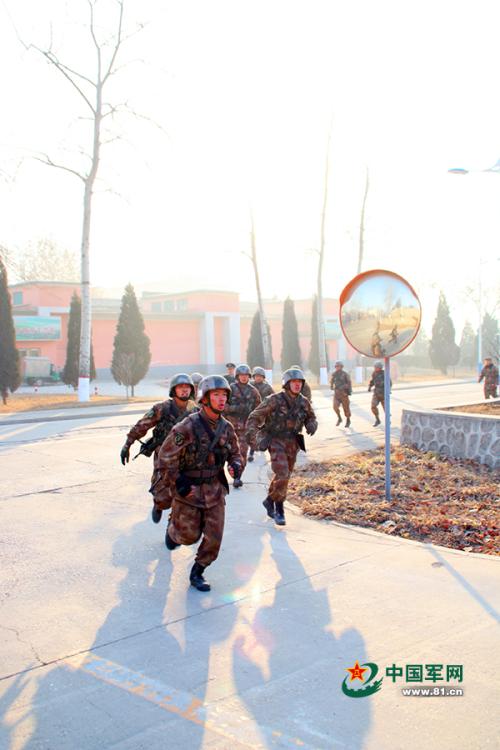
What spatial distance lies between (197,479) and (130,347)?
89.4 feet

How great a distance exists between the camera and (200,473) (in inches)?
228

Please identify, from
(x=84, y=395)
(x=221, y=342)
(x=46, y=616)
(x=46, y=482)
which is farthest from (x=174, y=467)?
(x=221, y=342)

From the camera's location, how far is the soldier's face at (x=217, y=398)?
19.0 feet

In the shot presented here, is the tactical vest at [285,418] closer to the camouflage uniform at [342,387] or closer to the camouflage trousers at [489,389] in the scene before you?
the camouflage uniform at [342,387]

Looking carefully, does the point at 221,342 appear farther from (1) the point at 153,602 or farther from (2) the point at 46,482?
(1) the point at 153,602

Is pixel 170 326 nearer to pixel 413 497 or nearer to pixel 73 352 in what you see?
pixel 73 352

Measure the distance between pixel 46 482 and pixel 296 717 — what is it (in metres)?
7.43

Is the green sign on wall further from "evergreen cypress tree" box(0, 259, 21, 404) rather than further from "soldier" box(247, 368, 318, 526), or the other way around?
"soldier" box(247, 368, 318, 526)

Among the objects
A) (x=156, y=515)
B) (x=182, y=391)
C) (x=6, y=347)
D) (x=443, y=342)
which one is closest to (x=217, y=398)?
(x=182, y=391)

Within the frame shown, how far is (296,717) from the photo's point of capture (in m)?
3.62

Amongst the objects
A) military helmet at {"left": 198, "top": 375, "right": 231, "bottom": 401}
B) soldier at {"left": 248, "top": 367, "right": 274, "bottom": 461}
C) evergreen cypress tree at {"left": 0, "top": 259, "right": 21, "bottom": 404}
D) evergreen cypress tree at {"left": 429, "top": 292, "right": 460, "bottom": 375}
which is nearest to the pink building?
evergreen cypress tree at {"left": 429, "top": 292, "right": 460, "bottom": 375}

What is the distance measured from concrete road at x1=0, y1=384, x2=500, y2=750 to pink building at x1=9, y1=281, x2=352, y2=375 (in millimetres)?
35410

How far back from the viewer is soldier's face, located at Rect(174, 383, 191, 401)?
25.0ft

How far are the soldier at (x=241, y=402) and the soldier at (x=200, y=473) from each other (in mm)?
4826
